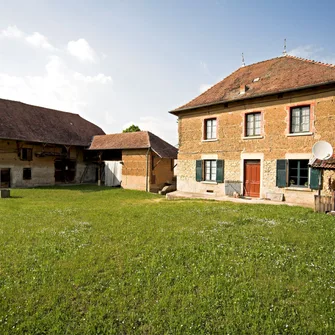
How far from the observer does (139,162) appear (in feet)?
67.8

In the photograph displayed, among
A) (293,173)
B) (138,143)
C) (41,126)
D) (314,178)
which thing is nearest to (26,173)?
(41,126)

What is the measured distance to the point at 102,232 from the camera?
7.10 meters

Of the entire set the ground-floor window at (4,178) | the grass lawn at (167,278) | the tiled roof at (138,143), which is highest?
the tiled roof at (138,143)

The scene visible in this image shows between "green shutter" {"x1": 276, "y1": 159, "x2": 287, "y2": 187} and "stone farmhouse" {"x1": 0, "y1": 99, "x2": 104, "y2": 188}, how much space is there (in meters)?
18.6

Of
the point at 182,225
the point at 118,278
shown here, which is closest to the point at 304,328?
the point at 118,278

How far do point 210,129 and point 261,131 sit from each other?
337cm

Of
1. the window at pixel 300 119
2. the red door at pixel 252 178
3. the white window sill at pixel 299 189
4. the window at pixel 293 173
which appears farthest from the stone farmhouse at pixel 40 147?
the white window sill at pixel 299 189

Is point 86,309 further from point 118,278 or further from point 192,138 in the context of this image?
point 192,138

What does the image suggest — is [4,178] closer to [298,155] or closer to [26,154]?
[26,154]

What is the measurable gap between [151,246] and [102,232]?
1918 mm

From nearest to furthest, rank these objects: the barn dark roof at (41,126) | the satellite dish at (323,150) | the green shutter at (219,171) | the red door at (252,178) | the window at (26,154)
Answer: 1. the satellite dish at (323,150)
2. the red door at (252,178)
3. the green shutter at (219,171)
4. the barn dark roof at (41,126)
5. the window at (26,154)

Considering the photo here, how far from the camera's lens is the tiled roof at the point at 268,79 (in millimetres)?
12719

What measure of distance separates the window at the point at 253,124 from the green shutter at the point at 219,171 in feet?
7.77

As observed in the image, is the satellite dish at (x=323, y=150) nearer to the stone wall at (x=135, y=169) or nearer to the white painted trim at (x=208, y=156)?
the white painted trim at (x=208, y=156)
